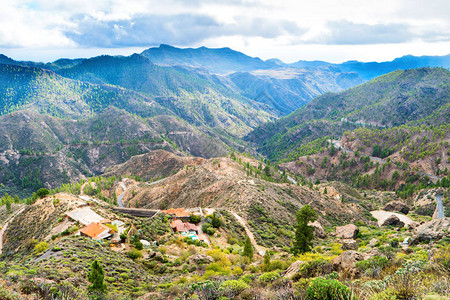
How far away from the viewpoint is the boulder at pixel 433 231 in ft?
106

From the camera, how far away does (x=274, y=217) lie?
6838cm

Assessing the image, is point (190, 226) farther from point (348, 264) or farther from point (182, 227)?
point (348, 264)

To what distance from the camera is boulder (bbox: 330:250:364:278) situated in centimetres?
2026

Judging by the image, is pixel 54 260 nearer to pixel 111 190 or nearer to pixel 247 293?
pixel 247 293

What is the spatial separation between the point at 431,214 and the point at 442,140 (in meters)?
92.0

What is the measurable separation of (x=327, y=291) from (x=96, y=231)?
40.9 meters

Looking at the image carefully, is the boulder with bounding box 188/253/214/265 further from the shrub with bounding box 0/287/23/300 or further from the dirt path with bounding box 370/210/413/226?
the dirt path with bounding box 370/210/413/226

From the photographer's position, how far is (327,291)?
13.4 m

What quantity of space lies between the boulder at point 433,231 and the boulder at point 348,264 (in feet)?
55.6

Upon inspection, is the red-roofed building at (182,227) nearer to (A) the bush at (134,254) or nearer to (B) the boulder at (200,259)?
(A) the bush at (134,254)

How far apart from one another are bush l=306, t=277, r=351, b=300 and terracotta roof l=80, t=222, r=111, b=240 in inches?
1490

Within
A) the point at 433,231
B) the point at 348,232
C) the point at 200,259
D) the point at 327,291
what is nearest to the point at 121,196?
the point at 200,259

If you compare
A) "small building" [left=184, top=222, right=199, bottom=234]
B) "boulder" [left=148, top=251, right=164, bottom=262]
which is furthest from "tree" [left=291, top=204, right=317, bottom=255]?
"boulder" [left=148, top=251, right=164, bottom=262]

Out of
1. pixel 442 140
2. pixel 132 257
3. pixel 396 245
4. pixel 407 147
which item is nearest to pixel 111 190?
pixel 132 257
